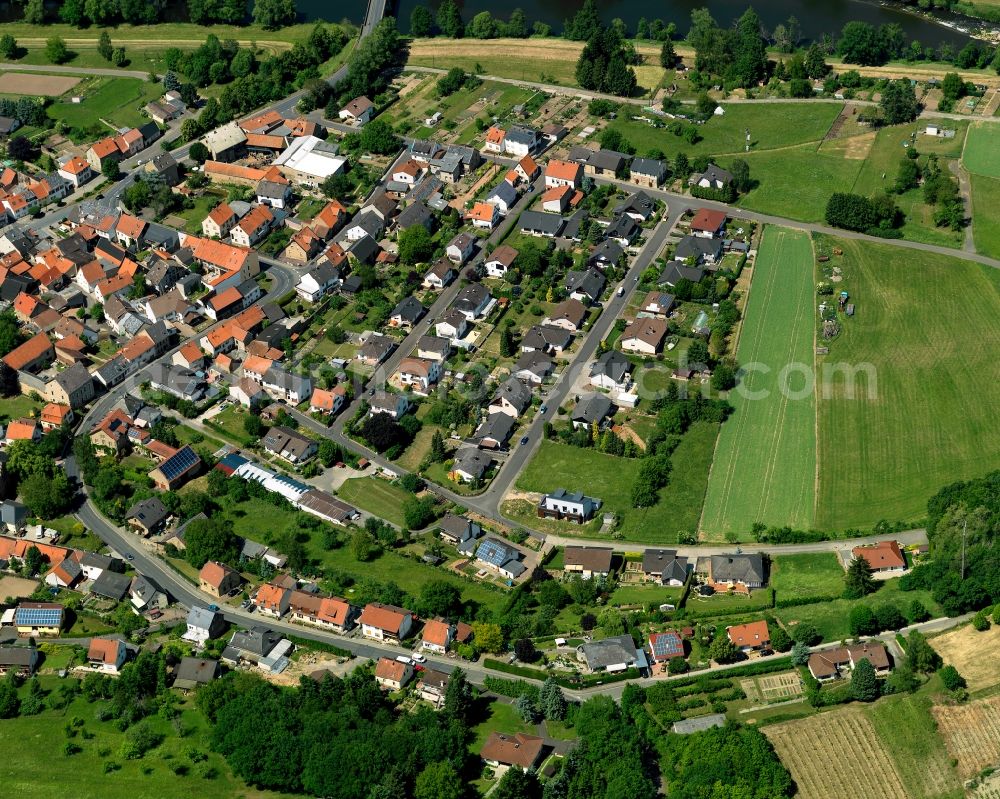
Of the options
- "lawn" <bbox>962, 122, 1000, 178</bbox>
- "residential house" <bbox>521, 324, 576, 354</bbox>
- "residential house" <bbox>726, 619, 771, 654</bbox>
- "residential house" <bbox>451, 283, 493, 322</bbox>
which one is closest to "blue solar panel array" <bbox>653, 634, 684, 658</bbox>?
"residential house" <bbox>726, 619, 771, 654</bbox>

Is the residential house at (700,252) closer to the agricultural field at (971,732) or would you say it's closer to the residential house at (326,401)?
the residential house at (326,401)

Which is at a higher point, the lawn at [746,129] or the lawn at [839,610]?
the lawn at [746,129]

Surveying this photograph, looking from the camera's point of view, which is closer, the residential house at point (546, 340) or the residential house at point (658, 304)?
the residential house at point (546, 340)

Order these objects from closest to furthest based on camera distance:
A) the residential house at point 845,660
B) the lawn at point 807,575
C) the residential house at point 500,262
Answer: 1. the residential house at point 845,660
2. the lawn at point 807,575
3. the residential house at point 500,262

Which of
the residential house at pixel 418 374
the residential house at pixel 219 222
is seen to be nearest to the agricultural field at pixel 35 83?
the residential house at pixel 219 222

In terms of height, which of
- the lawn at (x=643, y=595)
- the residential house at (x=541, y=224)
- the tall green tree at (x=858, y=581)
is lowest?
the lawn at (x=643, y=595)

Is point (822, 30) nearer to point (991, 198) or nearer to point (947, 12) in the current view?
point (947, 12)

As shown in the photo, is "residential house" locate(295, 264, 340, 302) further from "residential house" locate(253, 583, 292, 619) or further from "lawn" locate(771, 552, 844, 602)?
"lawn" locate(771, 552, 844, 602)

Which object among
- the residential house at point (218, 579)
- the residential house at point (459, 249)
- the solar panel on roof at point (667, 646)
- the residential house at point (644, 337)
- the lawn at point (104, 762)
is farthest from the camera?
the residential house at point (459, 249)
